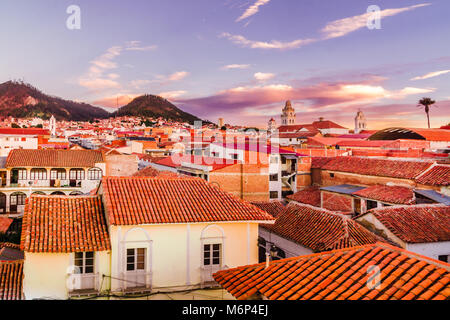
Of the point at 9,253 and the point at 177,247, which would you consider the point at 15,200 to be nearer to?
the point at 9,253

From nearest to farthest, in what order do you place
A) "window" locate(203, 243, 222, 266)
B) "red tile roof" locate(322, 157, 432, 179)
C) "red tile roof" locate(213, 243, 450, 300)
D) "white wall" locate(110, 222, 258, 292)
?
"red tile roof" locate(213, 243, 450, 300)
"white wall" locate(110, 222, 258, 292)
"window" locate(203, 243, 222, 266)
"red tile roof" locate(322, 157, 432, 179)

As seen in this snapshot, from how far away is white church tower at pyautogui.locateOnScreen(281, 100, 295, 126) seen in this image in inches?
4701

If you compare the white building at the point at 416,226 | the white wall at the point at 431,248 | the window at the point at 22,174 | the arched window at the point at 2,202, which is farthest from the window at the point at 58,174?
the white wall at the point at 431,248

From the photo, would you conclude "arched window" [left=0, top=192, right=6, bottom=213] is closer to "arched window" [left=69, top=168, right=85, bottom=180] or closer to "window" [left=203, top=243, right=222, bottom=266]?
"arched window" [left=69, top=168, right=85, bottom=180]

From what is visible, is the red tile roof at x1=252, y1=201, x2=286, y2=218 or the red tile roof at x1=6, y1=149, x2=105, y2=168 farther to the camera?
the red tile roof at x1=6, y1=149, x2=105, y2=168

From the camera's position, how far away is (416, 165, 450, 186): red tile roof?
19938 millimetres

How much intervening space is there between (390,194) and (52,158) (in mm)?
32041

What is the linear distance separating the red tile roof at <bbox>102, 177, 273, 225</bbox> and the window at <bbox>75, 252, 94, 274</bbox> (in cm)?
113

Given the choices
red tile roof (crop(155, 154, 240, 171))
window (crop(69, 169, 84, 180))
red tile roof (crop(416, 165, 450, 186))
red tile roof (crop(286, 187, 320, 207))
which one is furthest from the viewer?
window (crop(69, 169, 84, 180))

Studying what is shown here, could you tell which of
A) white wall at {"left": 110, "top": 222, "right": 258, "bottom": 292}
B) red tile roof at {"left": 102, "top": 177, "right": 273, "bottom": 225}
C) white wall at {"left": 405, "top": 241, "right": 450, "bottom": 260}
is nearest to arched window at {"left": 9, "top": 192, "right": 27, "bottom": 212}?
A: red tile roof at {"left": 102, "top": 177, "right": 273, "bottom": 225}

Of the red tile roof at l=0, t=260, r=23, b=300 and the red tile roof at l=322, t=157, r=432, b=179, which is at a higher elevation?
the red tile roof at l=322, t=157, r=432, b=179

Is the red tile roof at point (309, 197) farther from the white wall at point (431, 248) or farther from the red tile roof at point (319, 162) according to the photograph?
the white wall at point (431, 248)

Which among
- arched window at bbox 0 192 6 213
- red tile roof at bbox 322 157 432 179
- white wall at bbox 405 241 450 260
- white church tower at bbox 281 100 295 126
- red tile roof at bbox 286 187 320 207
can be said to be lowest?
arched window at bbox 0 192 6 213
